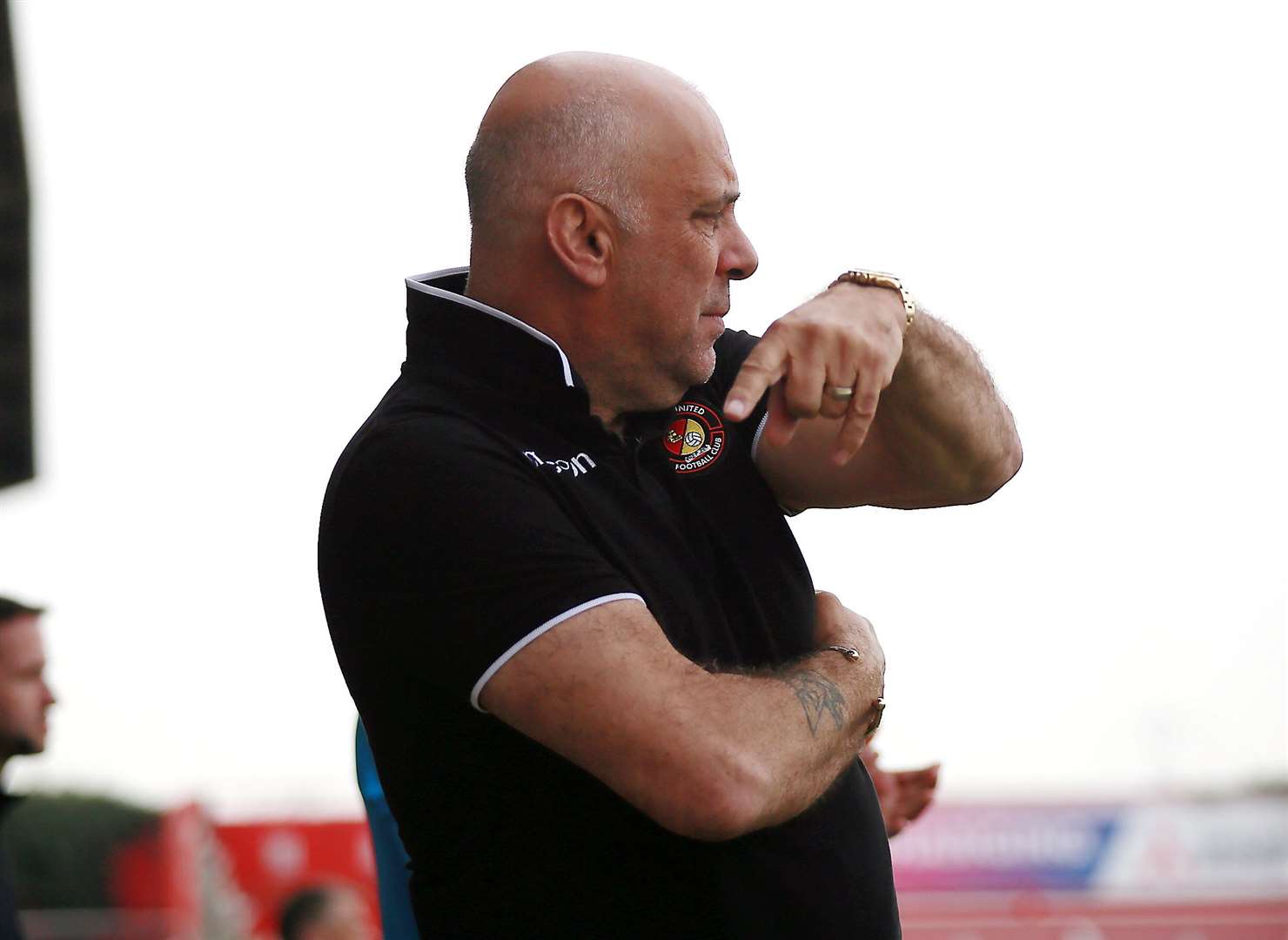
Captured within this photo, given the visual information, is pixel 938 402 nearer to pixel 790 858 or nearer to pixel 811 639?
pixel 811 639

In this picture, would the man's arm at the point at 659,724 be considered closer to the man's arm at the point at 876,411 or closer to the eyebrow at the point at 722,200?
the man's arm at the point at 876,411

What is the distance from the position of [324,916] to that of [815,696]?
401 cm

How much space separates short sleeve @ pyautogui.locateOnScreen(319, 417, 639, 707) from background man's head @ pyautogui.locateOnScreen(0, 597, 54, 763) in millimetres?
2941

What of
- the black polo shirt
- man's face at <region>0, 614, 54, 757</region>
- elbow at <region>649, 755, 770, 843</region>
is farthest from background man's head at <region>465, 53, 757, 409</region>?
man's face at <region>0, 614, 54, 757</region>

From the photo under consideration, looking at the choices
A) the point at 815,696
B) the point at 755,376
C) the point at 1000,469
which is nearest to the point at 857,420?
the point at 755,376

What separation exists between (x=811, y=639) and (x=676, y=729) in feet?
1.81

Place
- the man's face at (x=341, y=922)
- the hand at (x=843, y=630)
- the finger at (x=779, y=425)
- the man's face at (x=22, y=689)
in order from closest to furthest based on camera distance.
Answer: the finger at (x=779, y=425) → the hand at (x=843, y=630) → the man's face at (x=22, y=689) → the man's face at (x=341, y=922)

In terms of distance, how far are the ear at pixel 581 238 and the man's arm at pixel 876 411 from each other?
0.35m

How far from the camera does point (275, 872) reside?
555 inches

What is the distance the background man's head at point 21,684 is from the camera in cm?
468

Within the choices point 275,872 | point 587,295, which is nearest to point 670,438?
point 587,295

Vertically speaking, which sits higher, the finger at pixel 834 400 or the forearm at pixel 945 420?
the forearm at pixel 945 420

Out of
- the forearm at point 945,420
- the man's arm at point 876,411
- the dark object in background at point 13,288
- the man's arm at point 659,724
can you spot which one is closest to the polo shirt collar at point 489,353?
the man's arm at point 876,411

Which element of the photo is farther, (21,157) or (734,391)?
(21,157)
